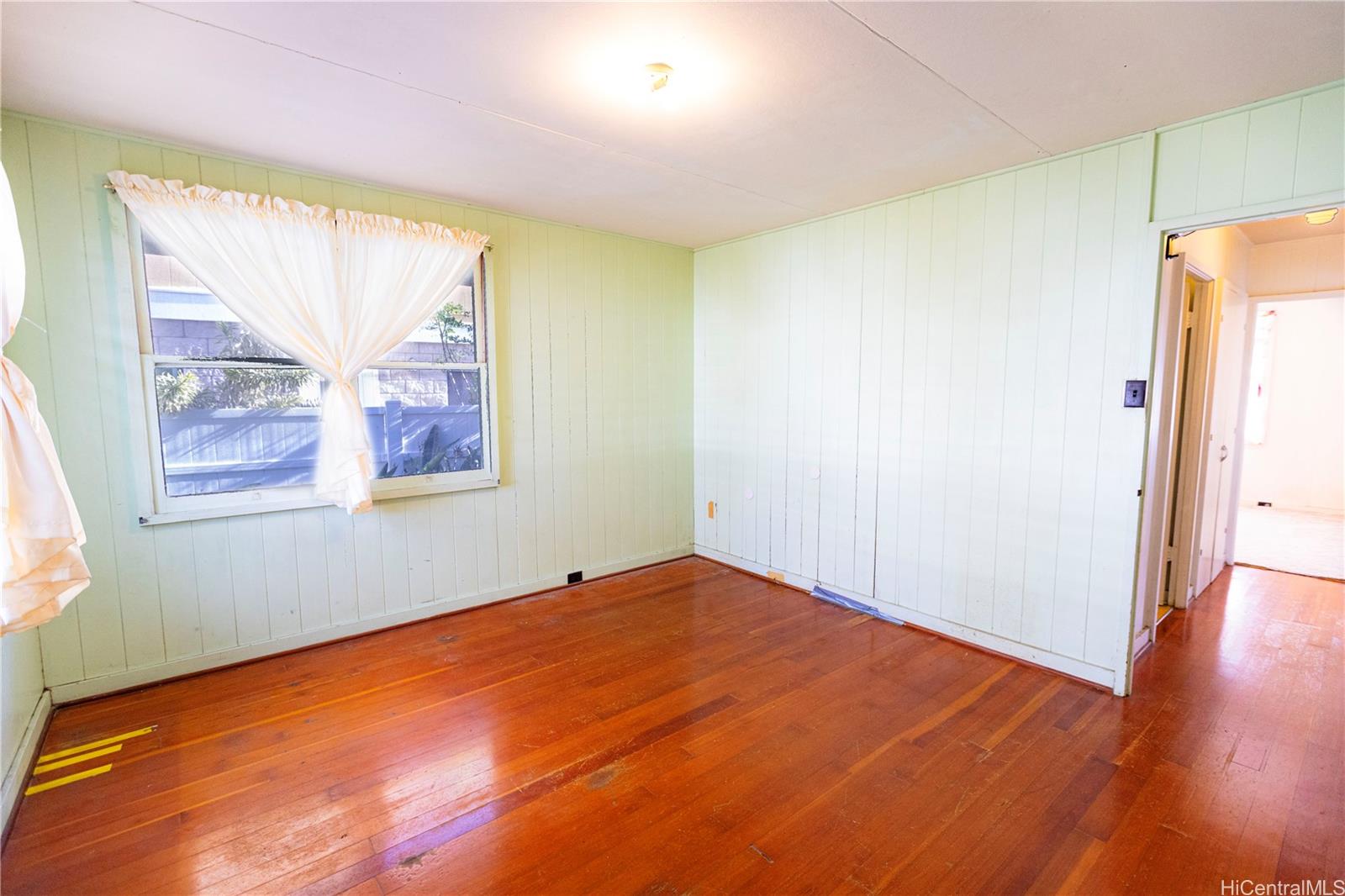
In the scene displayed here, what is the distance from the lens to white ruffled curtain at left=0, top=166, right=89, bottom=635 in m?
1.73

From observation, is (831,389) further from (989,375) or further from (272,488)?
(272,488)

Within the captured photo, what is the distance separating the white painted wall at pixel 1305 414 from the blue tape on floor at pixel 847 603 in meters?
6.42

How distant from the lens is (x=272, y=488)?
Result: 316 centimetres

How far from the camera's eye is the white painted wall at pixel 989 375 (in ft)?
8.78

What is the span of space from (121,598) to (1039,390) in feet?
15.3

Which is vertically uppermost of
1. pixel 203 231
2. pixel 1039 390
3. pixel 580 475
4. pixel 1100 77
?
pixel 1100 77

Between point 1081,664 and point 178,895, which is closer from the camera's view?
point 178,895

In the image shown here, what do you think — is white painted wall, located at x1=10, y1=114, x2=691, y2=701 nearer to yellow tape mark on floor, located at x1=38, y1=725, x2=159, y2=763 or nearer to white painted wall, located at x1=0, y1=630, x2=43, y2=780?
white painted wall, located at x1=0, y1=630, x2=43, y2=780

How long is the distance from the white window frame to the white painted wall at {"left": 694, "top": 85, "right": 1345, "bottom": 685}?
1926mm

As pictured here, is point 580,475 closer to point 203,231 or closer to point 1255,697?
point 203,231

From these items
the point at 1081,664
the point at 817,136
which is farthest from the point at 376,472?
the point at 1081,664

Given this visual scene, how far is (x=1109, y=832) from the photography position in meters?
1.95

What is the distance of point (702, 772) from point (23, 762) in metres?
2.55

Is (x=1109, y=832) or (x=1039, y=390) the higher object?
(x=1039, y=390)
